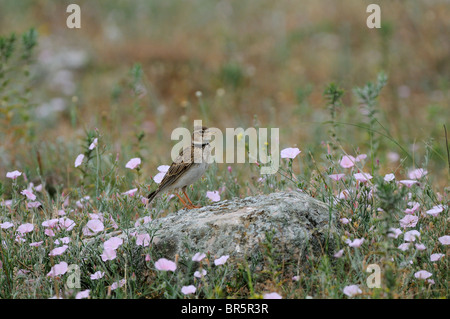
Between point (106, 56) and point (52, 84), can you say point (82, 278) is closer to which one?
point (52, 84)

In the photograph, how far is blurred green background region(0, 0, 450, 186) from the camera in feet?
29.7

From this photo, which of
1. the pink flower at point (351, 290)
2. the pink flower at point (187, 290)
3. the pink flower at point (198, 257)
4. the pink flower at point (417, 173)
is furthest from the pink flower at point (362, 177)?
the pink flower at point (187, 290)

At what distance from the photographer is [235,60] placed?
1077 cm

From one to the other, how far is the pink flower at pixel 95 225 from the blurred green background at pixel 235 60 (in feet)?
13.1

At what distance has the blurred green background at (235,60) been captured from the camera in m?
9.05

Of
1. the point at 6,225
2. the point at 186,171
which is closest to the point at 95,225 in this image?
the point at 6,225

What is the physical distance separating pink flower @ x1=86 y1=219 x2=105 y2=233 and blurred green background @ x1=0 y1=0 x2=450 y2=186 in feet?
13.1

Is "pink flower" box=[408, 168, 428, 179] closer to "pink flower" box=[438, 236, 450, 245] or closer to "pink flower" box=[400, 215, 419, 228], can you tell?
"pink flower" box=[400, 215, 419, 228]

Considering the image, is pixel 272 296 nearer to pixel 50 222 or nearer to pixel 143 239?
pixel 143 239

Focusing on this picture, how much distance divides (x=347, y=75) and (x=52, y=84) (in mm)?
6214

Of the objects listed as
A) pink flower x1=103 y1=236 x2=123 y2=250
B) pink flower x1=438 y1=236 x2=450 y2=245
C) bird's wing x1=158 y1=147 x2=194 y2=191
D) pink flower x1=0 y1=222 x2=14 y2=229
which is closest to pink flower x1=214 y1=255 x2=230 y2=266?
pink flower x1=103 y1=236 x2=123 y2=250

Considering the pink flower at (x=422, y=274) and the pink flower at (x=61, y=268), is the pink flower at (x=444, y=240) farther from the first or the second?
the pink flower at (x=61, y=268)

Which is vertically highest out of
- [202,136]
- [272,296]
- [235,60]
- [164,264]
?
[235,60]

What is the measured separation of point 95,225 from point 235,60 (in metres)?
7.89
